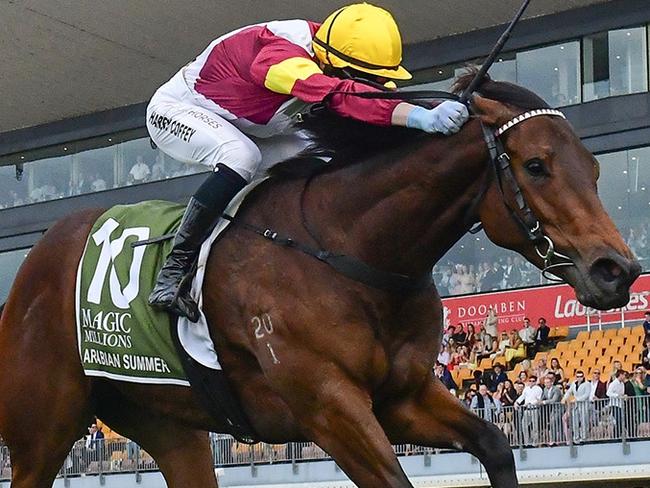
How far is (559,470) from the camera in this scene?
12.0 m

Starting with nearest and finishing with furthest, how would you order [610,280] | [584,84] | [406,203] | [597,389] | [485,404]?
[610,280] → [406,203] → [597,389] → [485,404] → [584,84]

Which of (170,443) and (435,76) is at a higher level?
(435,76)

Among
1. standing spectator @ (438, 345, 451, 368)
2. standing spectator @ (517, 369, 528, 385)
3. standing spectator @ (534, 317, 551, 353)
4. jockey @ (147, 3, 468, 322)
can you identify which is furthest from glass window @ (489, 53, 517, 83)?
jockey @ (147, 3, 468, 322)

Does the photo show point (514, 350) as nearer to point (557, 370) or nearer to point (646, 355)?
point (557, 370)

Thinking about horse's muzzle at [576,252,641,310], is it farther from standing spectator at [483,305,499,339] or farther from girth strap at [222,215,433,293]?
standing spectator at [483,305,499,339]

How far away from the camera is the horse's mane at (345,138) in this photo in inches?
173

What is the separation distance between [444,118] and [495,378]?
10048 mm

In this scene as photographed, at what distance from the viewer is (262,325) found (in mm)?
4531

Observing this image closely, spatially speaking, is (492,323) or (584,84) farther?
(584,84)

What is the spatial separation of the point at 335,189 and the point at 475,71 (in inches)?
25.0

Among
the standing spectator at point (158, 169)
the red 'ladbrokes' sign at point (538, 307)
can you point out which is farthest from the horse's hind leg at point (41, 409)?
the standing spectator at point (158, 169)

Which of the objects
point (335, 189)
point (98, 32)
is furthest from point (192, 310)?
point (98, 32)

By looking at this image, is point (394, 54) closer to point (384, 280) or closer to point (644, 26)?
point (384, 280)

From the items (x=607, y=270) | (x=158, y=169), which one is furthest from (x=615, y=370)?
(x=158, y=169)
